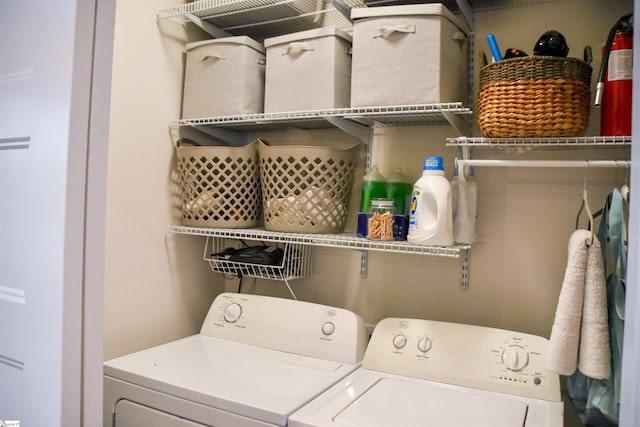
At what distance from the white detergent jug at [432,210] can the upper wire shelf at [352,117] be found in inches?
6.8

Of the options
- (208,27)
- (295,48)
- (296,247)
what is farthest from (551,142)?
(208,27)

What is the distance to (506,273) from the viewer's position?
1.79 meters

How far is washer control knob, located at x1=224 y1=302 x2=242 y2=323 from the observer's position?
198 cm

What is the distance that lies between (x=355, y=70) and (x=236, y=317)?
1.08 meters

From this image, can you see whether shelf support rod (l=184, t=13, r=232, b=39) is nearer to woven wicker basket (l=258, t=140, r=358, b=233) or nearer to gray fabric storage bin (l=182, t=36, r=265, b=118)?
gray fabric storage bin (l=182, t=36, r=265, b=118)

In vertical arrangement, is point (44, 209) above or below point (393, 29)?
below

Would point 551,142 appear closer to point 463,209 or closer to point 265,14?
point 463,209

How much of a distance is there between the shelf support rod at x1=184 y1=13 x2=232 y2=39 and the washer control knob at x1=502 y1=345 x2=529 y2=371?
176 centimetres

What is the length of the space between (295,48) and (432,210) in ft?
2.67

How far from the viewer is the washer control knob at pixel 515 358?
1501 mm

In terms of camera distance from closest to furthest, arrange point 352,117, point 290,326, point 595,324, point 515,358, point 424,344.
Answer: point 595,324
point 515,358
point 424,344
point 352,117
point 290,326

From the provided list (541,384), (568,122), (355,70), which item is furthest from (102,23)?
(541,384)

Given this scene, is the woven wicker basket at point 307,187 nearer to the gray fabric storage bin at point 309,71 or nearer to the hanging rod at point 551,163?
the gray fabric storage bin at point 309,71

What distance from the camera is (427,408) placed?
4.45ft
